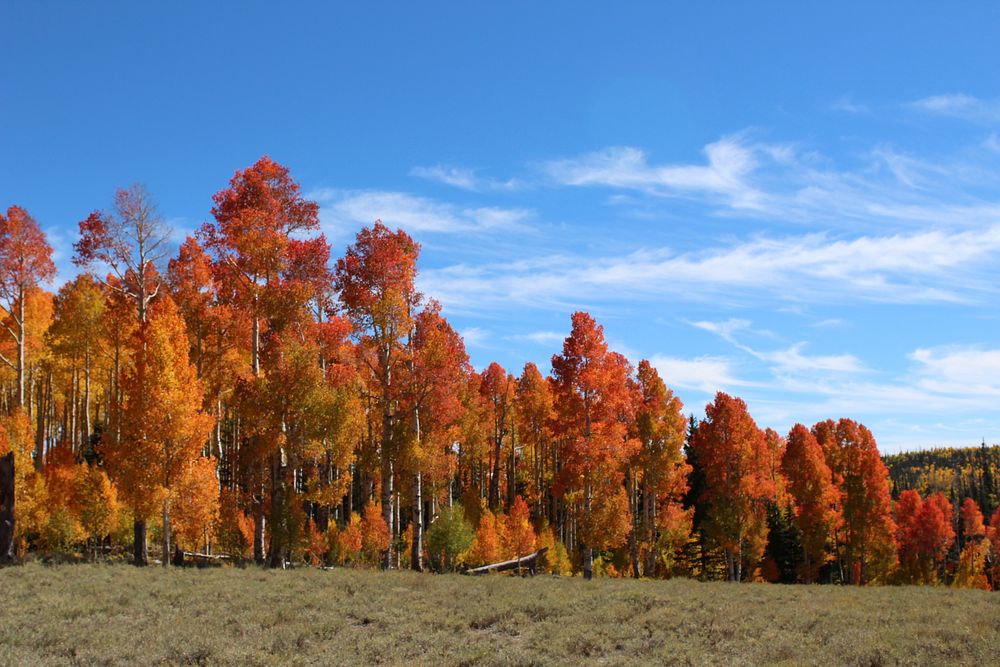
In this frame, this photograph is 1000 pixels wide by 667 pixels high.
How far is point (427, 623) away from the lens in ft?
53.8

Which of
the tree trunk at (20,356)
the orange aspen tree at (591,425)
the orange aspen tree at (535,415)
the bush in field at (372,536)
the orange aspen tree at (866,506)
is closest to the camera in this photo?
the tree trunk at (20,356)

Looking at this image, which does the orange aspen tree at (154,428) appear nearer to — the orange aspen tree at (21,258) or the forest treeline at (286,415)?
the forest treeline at (286,415)

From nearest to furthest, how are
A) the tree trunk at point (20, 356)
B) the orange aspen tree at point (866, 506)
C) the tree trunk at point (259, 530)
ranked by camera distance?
the tree trunk at point (259, 530) → the tree trunk at point (20, 356) → the orange aspen tree at point (866, 506)

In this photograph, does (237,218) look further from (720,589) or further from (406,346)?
(720,589)

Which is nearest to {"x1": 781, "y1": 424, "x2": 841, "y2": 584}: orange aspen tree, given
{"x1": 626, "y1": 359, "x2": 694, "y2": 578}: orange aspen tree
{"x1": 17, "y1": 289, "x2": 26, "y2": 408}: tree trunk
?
{"x1": 626, "y1": 359, "x2": 694, "y2": 578}: orange aspen tree

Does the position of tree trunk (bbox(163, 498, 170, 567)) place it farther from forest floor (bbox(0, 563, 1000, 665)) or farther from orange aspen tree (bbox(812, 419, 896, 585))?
orange aspen tree (bbox(812, 419, 896, 585))

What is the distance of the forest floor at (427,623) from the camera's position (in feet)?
44.1

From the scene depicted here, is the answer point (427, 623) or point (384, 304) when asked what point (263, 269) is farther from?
point (427, 623)

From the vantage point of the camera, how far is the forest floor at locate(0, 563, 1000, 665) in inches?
529

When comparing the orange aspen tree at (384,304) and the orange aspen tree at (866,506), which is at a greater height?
the orange aspen tree at (384,304)

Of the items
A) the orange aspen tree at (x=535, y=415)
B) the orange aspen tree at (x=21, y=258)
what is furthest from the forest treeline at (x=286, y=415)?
the orange aspen tree at (x=535, y=415)

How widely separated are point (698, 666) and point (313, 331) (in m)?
18.8

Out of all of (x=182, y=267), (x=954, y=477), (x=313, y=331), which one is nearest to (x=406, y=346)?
(x=313, y=331)

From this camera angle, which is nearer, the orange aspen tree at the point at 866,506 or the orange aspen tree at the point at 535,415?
the orange aspen tree at the point at 866,506
